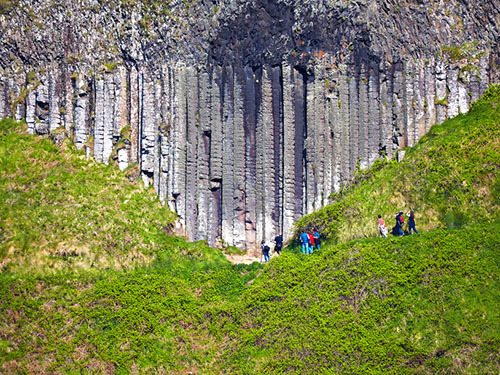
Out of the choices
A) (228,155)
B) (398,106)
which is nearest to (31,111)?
(228,155)

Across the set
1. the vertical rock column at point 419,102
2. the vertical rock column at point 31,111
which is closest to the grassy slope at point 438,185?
the vertical rock column at point 419,102

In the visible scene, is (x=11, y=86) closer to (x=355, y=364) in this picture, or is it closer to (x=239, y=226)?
(x=239, y=226)

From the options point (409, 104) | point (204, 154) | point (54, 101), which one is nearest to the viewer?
point (409, 104)

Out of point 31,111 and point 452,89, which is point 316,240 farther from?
point 31,111

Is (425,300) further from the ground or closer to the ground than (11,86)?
closer to the ground

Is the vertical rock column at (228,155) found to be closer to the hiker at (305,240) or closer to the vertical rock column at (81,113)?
the hiker at (305,240)

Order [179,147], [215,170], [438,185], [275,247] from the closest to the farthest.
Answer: [438,185], [275,247], [215,170], [179,147]

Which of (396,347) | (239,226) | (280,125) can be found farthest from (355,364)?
(280,125)
